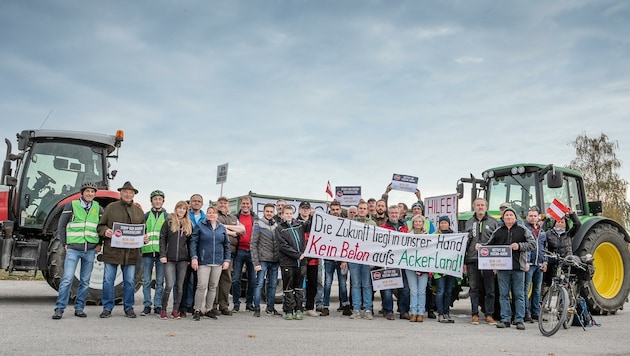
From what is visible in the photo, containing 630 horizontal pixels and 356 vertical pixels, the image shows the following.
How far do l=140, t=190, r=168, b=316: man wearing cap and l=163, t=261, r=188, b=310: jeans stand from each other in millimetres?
358

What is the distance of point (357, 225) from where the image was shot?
10.7 metres

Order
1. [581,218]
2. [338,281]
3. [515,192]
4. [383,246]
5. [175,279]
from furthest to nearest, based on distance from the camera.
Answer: [515,192]
[581,218]
[338,281]
[383,246]
[175,279]

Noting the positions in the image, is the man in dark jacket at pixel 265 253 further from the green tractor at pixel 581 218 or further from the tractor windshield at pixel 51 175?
the green tractor at pixel 581 218

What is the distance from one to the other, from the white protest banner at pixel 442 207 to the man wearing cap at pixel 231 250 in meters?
4.49

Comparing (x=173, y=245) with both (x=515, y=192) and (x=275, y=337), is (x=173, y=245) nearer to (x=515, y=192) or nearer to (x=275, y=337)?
(x=275, y=337)

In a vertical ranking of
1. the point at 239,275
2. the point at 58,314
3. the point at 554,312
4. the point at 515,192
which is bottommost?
the point at 58,314

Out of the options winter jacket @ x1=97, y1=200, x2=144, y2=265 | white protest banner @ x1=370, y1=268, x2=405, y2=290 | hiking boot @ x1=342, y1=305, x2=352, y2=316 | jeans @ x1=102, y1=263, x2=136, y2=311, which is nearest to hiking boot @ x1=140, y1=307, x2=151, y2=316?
jeans @ x1=102, y1=263, x2=136, y2=311

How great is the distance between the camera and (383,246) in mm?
10523

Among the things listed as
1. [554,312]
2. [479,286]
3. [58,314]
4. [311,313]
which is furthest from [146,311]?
[554,312]

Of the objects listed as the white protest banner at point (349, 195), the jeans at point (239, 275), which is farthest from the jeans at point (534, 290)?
the white protest banner at point (349, 195)

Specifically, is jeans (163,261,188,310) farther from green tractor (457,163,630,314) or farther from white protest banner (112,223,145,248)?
green tractor (457,163,630,314)

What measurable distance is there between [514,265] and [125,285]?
618cm

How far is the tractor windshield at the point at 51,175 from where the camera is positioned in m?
10.9

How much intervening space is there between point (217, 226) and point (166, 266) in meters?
1.01
